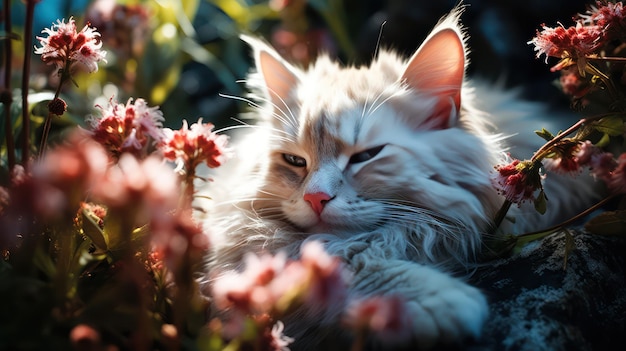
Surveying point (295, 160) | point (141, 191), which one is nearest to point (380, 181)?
point (295, 160)

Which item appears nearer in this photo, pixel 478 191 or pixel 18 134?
pixel 478 191

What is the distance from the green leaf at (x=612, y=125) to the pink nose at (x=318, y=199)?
→ 0.53 metres

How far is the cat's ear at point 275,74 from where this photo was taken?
153cm

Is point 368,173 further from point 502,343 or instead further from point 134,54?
point 134,54

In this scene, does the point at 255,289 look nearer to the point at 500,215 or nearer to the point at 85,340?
the point at 85,340

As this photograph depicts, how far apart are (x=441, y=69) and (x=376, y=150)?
25 cm

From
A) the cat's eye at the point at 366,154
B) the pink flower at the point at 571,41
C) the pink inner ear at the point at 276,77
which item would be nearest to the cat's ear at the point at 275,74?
the pink inner ear at the point at 276,77

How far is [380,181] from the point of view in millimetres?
1237

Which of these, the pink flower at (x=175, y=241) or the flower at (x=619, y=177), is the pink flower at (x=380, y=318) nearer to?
the pink flower at (x=175, y=241)

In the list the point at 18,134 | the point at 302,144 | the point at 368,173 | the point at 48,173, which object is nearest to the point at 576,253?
the point at 368,173

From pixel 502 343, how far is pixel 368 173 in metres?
0.46

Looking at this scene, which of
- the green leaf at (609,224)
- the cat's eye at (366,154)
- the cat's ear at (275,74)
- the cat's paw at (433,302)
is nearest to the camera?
the cat's paw at (433,302)

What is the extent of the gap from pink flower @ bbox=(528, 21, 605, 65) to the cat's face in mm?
244

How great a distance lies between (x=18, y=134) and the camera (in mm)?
1473
